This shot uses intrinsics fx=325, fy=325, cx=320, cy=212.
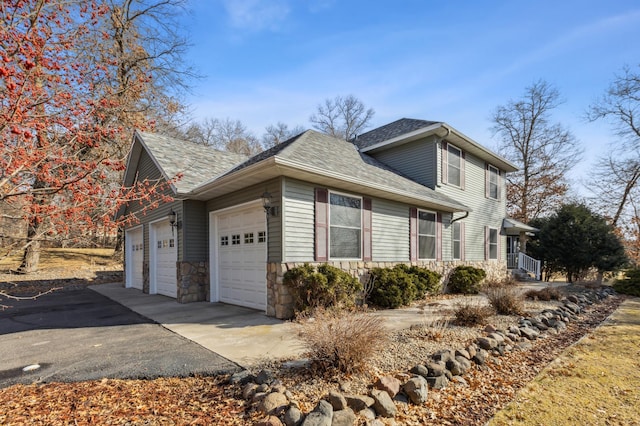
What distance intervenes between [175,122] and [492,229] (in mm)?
16796

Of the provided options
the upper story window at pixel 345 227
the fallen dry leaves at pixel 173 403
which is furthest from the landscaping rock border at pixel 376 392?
the upper story window at pixel 345 227

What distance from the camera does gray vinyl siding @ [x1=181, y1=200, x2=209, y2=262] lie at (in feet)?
29.0

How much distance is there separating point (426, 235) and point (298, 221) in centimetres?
546

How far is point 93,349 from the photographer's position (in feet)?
15.7

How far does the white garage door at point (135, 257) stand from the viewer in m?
12.2

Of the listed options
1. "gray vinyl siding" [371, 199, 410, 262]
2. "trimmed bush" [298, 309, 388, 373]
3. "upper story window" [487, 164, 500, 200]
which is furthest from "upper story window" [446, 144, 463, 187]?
"trimmed bush" [298, 309, 388, 373]

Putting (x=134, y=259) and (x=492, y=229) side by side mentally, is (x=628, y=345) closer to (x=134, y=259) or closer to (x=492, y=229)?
(x=492, y=229)

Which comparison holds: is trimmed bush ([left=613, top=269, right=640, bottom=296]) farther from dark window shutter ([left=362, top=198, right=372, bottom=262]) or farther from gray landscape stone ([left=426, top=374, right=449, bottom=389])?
gray landscape stone ([left=426, top=374, right=449, bottom=389])

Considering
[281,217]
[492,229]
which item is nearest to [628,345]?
[281,217]

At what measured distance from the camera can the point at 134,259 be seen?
→ 12.8 m

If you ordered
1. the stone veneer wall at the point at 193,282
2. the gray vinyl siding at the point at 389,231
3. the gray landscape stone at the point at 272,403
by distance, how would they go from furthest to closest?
the stone veneer wall at the point at 193,282
the gray vinyl siding at the point at 389,231
the gray landscape stone at the point at 272,403

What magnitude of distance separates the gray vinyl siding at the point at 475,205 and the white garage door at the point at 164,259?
365 inches

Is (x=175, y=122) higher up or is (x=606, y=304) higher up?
(x=175, y=122)

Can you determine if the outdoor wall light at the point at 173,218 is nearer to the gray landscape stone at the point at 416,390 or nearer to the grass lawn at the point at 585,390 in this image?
the gray landscape stone at the point at 416,390
